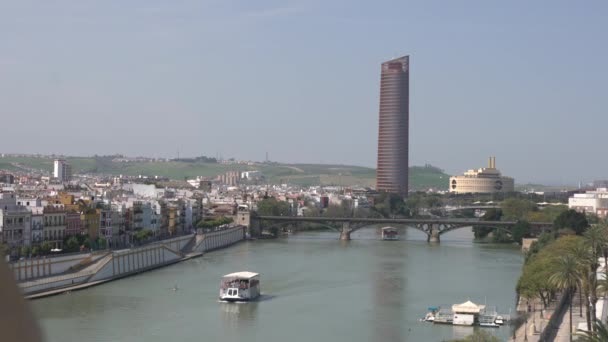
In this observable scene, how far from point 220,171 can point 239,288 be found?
72.4m

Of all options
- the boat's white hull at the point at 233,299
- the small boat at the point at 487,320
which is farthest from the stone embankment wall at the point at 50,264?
the small boat at the point at 487,320

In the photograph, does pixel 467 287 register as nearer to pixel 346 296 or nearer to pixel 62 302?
pixel 346 296

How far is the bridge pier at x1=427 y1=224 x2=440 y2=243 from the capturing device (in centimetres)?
2239

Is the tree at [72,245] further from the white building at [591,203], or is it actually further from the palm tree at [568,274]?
the white building at [591,203]

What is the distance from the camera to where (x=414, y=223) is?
936 inches

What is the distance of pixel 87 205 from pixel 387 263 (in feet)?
16.7

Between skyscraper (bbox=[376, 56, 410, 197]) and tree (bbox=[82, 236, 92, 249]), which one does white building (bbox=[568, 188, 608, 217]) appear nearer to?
skyscraper (bbox=[376, 56, 410, 197])

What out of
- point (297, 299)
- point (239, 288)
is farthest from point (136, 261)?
point (297, 299)

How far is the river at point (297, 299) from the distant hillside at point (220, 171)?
184 ft

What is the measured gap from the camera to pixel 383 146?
157 ft

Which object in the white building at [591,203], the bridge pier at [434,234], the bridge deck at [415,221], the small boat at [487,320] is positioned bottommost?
the small boat at [487,320]

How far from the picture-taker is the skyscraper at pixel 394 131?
155 ft

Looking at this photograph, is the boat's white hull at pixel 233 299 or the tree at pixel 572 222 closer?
the boat's white hull at pixel 233 299

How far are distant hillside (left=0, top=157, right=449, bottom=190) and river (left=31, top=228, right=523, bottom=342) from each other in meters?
56.0
